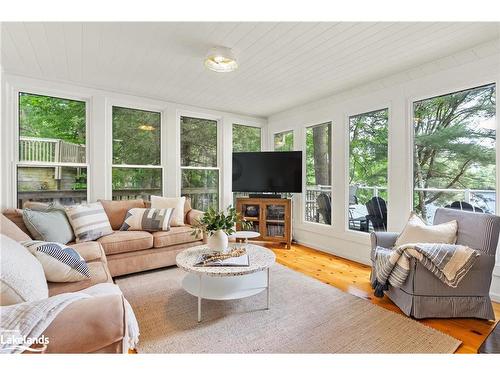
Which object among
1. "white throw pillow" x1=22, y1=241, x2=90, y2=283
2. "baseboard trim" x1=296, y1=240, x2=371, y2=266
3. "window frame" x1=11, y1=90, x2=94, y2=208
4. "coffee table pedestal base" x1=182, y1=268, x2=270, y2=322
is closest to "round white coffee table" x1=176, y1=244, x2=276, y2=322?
"coffee table pedestal base" x1=182, y1=268, x2=270, y2=322

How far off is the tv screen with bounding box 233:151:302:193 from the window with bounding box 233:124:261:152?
0.45 meters

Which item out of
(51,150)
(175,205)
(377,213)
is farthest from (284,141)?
(51,150)

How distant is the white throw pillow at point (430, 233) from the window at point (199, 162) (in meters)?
3.06

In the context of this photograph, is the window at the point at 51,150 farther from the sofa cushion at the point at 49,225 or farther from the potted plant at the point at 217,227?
the potted plant at the point at 217,227

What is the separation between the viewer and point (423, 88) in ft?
8.92

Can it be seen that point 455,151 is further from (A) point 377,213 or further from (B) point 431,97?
(A) point 377,213

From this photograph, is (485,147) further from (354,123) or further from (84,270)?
(84,270)

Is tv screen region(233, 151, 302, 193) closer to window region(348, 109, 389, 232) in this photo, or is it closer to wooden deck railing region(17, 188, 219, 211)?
wooden deck railing region(17, 188, 219, 211)

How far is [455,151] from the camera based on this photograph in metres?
2.57

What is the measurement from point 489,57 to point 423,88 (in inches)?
21.3

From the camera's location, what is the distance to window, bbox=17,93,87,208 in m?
3.07

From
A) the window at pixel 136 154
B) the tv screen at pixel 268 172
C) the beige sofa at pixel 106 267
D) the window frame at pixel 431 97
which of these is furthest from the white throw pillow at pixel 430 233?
the window at pixel 136 154

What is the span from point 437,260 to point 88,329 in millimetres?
2209

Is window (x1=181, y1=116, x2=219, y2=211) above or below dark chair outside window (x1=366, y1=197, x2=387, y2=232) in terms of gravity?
above
